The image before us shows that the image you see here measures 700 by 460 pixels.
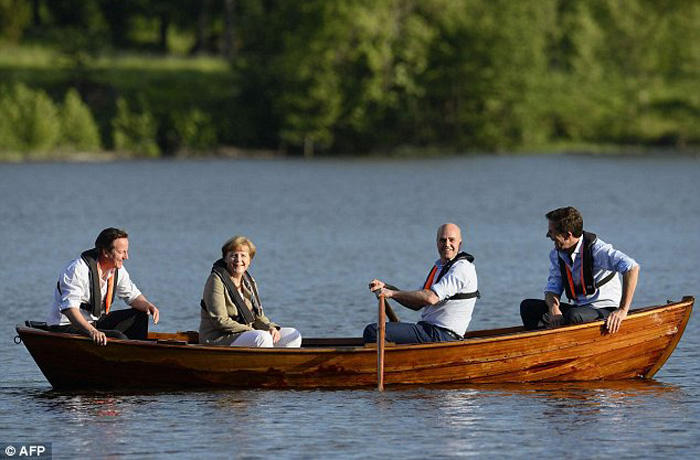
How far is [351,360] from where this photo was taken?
15844 millimetres

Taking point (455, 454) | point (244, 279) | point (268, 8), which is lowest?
point (455, 454)

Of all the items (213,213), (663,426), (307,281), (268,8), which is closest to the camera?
(663,426)

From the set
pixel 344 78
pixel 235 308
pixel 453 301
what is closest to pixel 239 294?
pixel 235 308

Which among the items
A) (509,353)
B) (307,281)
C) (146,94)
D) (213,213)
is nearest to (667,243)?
(307,281)

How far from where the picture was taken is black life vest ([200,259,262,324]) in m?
15.2

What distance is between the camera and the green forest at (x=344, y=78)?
91.6 meters

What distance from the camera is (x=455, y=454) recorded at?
13.2 m

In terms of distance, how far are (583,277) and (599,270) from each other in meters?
0.18

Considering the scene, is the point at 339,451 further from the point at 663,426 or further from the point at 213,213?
the point at 213,213

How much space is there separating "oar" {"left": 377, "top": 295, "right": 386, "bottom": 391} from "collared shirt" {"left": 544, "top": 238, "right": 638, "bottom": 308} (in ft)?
5.99

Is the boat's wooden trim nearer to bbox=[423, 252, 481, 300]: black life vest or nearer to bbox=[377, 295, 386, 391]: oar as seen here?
bbox=[423, 252, 481, 300]: black life vest

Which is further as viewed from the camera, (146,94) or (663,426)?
(146,94)

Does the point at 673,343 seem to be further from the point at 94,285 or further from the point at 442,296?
the point at 94,285

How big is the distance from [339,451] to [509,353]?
10.6 feet
